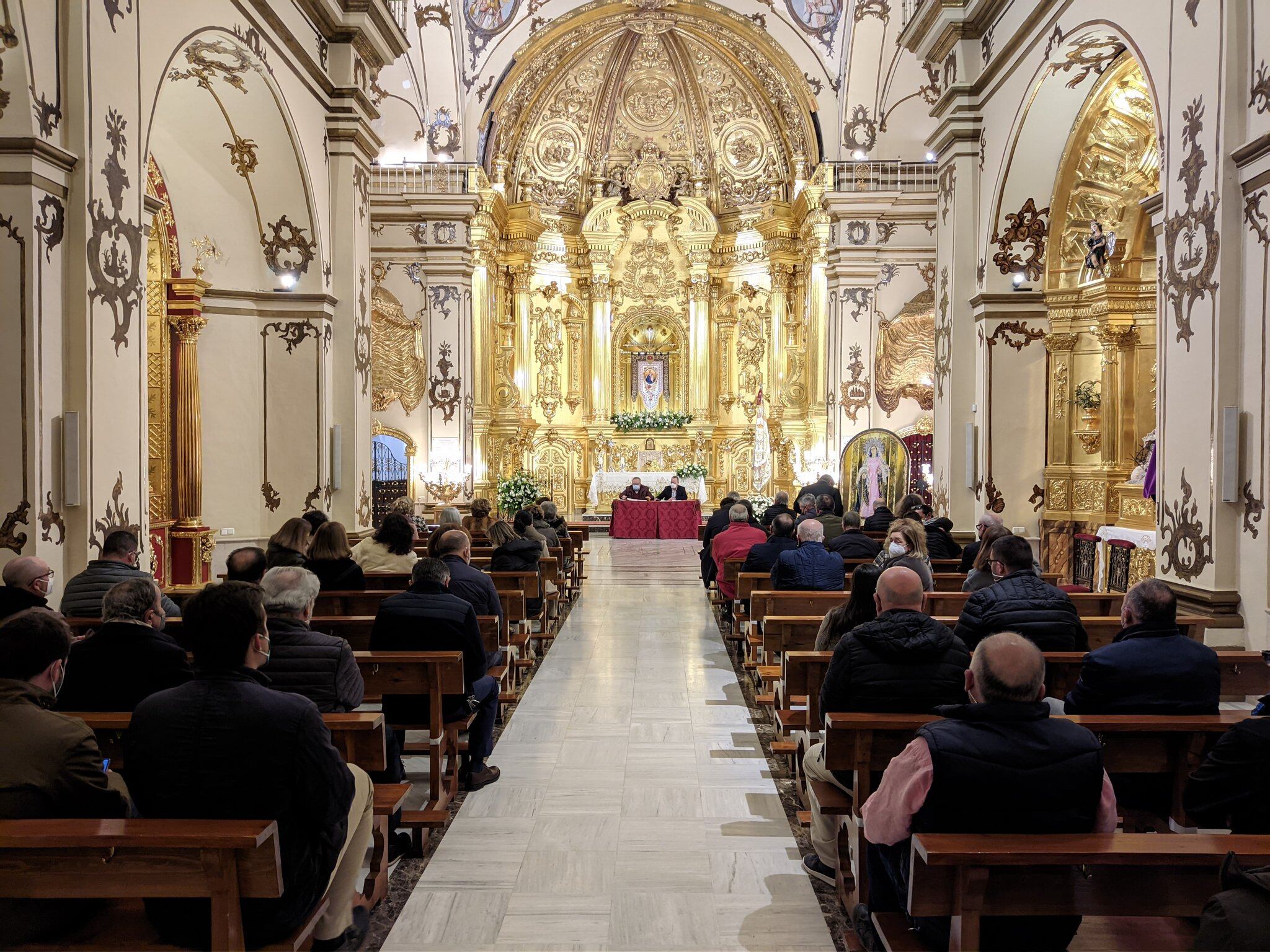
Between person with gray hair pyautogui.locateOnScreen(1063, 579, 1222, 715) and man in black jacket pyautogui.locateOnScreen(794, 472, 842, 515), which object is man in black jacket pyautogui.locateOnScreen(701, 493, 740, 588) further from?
person with gray hair pyautogui.locateOnScreen(1063, 579, 1222, 715)

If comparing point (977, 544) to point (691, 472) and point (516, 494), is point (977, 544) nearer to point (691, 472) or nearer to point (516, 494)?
point (516, 494)

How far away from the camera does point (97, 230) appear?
593 centimetres

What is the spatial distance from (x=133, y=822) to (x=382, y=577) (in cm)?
484

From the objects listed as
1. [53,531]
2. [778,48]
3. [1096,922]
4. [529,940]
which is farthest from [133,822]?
[778,48]

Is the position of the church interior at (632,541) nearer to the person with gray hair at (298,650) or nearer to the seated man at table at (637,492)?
the person with gray hair at (298,650)

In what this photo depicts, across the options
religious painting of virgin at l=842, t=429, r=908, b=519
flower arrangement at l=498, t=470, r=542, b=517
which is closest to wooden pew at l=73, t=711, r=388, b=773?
religious painting of virgin at l=842, t=429, r=908, b=519

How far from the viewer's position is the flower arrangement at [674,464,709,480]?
68.4 ft

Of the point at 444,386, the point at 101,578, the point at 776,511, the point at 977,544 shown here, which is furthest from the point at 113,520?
the point at 444,386

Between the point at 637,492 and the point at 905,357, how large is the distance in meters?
6.19

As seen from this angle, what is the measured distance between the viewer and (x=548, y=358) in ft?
72.6

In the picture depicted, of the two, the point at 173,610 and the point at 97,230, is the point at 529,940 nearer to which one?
the point at 173,610

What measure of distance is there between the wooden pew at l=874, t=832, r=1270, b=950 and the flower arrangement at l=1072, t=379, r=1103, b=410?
28.4 ft

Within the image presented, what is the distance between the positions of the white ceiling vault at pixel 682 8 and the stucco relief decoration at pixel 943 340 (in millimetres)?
7283

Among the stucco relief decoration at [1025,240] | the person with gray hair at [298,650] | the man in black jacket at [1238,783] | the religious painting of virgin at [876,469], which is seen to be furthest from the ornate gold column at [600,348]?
the man in black jacket at [1238,783]
